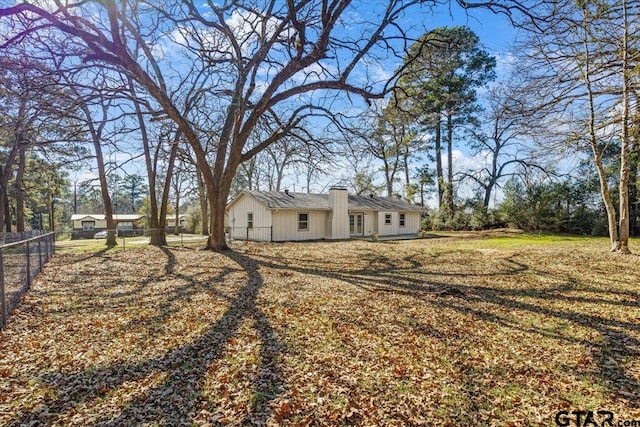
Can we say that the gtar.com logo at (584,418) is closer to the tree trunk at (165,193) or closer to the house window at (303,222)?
the tree trunk at (165,193)

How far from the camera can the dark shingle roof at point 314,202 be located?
2025 cm

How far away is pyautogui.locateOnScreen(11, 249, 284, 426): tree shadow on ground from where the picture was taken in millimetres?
2971

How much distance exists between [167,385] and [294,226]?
56.7ft

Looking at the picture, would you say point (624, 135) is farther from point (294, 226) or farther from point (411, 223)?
point (411, 223)

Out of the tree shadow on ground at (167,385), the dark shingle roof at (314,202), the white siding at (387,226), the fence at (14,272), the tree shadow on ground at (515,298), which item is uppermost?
the dark shingle roof at (314,202)

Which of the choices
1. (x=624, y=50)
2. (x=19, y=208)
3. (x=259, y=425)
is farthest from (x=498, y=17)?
(x=19, y=208)

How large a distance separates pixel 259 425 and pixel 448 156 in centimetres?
2980

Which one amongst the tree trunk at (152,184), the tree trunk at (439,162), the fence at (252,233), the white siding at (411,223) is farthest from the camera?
the tree trunk at (439,162)

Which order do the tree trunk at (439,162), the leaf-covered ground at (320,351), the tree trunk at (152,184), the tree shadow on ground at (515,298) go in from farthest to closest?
the tree trunk at (439,162) < the tree trunk at (152,184) < the tree shadow on ground at (515,298) < the leaf-covered ground at (320,351)

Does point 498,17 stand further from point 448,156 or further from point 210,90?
point 448,156

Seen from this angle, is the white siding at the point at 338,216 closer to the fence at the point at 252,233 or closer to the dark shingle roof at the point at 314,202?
the dark shingle roof at the point at 314,202

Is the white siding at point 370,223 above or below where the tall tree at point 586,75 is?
below

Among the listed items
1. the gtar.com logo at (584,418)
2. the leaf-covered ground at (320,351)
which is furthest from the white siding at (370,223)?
the gtar.com logo at (584,418)

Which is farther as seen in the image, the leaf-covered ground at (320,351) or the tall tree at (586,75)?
the tall tree at (586,75)
